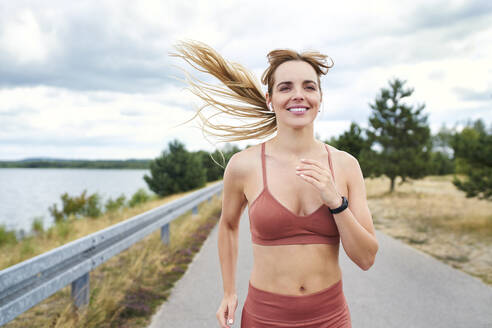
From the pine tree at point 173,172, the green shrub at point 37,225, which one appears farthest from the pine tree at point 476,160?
the pine tree at point 173,172

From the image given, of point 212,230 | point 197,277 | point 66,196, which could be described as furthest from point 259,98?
point 66,196

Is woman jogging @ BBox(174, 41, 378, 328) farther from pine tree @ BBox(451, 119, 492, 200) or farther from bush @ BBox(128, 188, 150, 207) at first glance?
bush @ BBox(128, 188, 150, 207)

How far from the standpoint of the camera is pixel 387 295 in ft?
18.2

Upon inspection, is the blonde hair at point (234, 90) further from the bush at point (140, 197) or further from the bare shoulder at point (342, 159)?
the bush at point (140, 197)

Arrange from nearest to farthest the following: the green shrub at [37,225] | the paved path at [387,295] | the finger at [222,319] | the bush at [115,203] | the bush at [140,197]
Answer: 1. the finger at [222,319]
2. the paved path at [387,295]
3. the green shrub at [37,225]
4. the bush at [115,203]
5. the bush at [140,197]

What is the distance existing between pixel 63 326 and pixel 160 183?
1191 inches

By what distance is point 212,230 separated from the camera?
444 inches

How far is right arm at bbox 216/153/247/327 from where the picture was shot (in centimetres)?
246

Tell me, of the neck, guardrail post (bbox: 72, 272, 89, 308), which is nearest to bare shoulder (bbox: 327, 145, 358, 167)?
the neck

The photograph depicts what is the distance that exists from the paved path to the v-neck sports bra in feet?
8.67

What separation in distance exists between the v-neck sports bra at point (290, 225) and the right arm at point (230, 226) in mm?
276

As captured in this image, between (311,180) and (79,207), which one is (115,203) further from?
A: (311,180)

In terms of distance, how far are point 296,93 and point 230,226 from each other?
909 millimetres

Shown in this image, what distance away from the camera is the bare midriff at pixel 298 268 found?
2197mm
